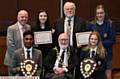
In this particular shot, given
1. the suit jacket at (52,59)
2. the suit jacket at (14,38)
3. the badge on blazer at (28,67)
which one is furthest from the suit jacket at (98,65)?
the suit jacket at (14,38)

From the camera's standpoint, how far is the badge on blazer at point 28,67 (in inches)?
229

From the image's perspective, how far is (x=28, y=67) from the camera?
583 centimetres

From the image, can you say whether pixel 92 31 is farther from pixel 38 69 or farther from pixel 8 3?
pixel 8 3

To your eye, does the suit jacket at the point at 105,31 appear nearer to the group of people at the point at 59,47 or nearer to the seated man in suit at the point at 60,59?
the group of people at the point at 59,47

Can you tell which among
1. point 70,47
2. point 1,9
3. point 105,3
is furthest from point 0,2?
point 70,47

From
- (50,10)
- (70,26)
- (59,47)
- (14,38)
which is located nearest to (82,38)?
(70,26)

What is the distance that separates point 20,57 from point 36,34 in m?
0.51

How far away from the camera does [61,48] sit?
6.19 metres

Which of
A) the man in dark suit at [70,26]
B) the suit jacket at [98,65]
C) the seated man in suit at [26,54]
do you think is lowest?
the suit jacket at [98,65]

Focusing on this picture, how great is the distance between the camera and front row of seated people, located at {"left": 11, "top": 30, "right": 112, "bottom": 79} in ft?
19.8

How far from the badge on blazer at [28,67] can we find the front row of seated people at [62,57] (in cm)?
14

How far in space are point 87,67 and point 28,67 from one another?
0.83 metres

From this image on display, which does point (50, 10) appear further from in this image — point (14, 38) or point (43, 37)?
point (14, 38)

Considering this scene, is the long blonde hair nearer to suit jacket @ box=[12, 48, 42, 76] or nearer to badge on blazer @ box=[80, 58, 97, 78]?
badge on blazer @ box=[80, 58, 97, 78]
